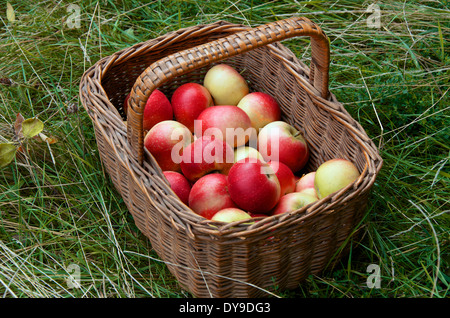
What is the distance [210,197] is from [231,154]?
213 millimetres

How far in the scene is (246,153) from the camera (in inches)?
71.4

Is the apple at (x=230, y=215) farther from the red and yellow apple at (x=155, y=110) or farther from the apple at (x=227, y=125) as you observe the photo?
the red and yellow apple at (x=155, y=110)

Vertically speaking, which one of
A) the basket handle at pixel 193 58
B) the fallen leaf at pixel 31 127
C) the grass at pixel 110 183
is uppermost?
the basket handle at pixel 193 58

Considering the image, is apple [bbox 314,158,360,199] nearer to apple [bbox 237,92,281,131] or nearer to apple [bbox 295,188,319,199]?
apple [bbox 295,188,319,199]

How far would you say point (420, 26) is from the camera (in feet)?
8.43

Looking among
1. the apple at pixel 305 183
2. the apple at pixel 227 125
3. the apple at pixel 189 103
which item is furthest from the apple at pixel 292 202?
the apple at pixel 189 103

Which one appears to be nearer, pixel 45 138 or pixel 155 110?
pixel 155 110

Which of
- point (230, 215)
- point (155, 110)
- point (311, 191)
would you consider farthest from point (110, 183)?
point (311, 191)

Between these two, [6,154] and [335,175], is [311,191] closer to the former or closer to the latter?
[335,175]

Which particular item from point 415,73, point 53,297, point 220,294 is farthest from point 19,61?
point 415,73

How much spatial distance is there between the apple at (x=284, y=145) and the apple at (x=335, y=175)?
0.22 m

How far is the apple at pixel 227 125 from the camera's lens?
1845 mm

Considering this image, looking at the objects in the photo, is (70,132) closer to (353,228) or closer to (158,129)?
(158,129)

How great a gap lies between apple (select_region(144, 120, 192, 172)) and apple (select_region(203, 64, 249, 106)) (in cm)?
32
